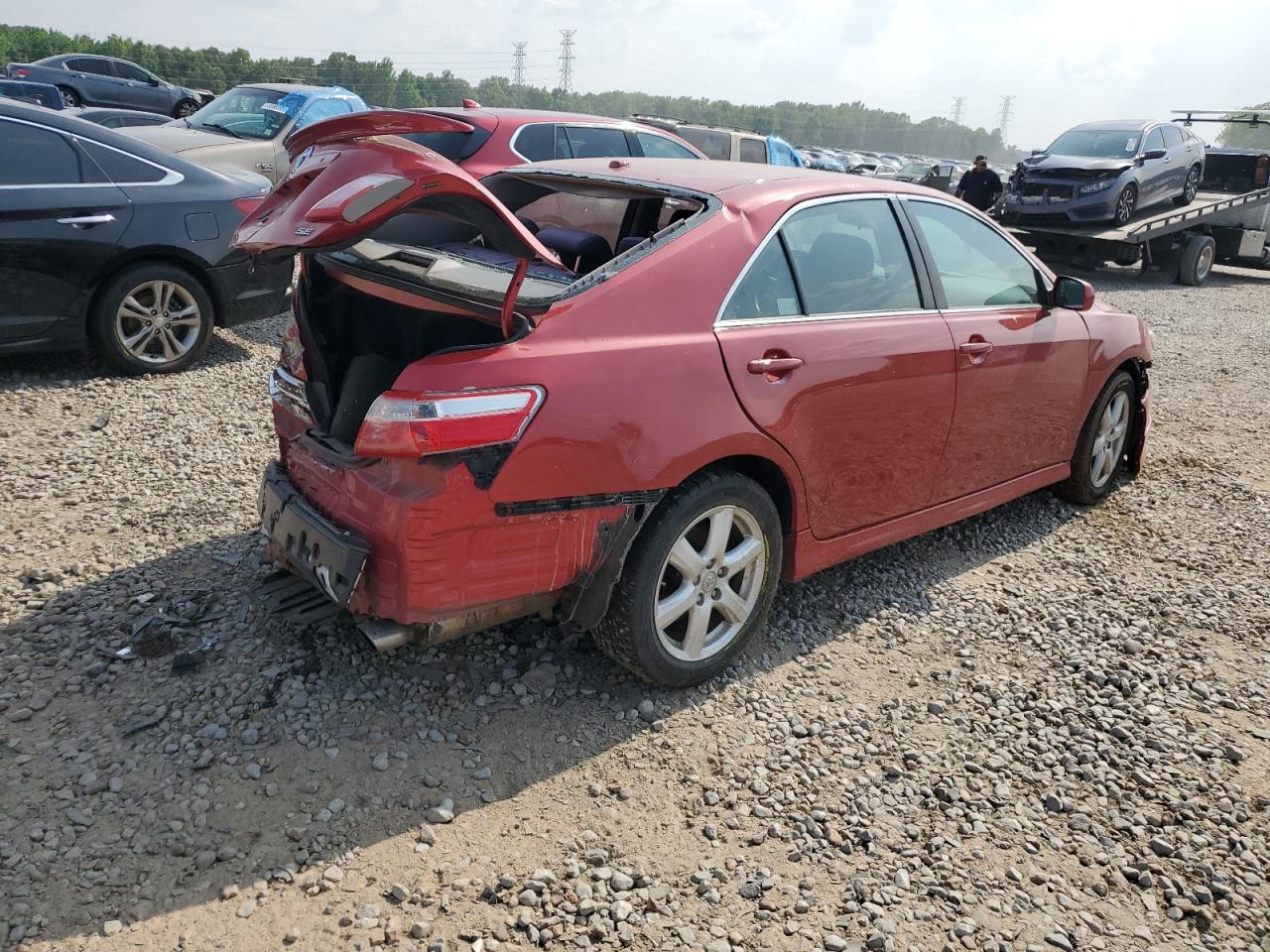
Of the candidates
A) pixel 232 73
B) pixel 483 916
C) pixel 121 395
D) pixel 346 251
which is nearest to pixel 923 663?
pixel 483 916

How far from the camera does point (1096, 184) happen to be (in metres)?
13.9

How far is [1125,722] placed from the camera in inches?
136

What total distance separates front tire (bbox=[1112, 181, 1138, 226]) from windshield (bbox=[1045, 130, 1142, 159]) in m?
0.67

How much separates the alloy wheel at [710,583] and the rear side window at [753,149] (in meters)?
10.8

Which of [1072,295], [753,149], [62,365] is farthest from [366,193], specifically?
[753,149]

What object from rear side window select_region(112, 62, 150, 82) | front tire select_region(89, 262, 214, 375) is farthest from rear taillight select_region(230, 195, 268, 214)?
rear side window select_region(112, 62, 150, 82)

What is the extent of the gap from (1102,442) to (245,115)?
388 inches

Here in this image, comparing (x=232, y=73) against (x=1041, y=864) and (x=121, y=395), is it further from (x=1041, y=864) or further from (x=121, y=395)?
(x=1041, y=864)

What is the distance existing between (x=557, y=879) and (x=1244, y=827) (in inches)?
83.0

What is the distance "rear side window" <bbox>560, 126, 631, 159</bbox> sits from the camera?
8211 millimetres

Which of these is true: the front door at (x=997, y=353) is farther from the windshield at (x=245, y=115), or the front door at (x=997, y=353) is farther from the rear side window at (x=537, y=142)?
the windshield at (x=245, y=115)

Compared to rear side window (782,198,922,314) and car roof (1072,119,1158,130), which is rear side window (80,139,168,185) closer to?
rear side window (782,198,922,314)

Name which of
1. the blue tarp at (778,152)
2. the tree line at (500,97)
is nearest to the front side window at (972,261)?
the blue tarp at (778,152)

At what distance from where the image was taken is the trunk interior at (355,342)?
10.9 ft
